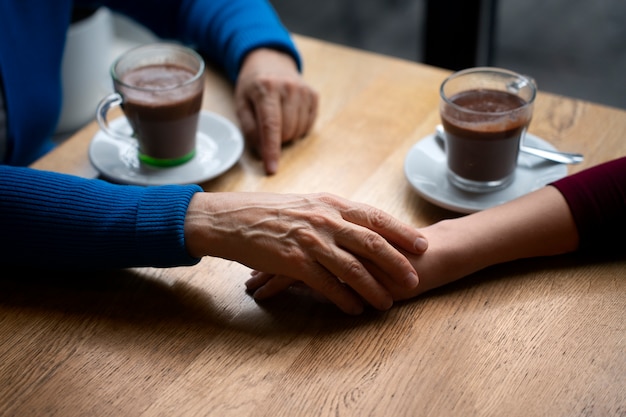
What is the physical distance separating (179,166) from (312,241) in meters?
0.41

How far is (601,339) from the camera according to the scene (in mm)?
842

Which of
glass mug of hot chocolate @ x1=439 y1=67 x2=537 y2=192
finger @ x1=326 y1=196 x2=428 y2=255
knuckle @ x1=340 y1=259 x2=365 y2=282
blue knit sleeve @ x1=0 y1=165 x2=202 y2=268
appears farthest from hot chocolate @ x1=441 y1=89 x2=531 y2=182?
blue knit sleeve @ x1=0 y1=165 x2=202 y2=268

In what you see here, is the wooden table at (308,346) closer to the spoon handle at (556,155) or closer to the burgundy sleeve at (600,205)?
the burgundy sleeve at (600,205)

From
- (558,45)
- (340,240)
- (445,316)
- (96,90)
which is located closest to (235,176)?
(340,240)

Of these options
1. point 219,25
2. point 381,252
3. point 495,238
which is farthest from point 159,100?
point 495,238

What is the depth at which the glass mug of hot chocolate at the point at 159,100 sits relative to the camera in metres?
1.15

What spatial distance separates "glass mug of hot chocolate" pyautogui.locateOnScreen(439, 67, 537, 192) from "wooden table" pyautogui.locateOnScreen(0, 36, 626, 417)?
3.6 inches

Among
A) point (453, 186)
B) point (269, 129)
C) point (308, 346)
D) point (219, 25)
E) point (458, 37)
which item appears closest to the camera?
point (308, 346)

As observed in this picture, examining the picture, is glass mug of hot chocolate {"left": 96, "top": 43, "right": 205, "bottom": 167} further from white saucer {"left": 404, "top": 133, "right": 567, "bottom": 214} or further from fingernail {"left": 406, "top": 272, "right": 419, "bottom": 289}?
fingernail {"left": 406, "top": 272, "right": 419, "bottom": 289}

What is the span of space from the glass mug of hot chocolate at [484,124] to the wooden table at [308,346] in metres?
0.09

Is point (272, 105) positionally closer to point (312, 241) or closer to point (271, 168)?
point (271, 168)

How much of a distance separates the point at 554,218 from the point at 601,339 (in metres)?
0.19

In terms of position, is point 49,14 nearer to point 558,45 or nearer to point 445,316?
point 445,316

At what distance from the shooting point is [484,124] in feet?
3.48
